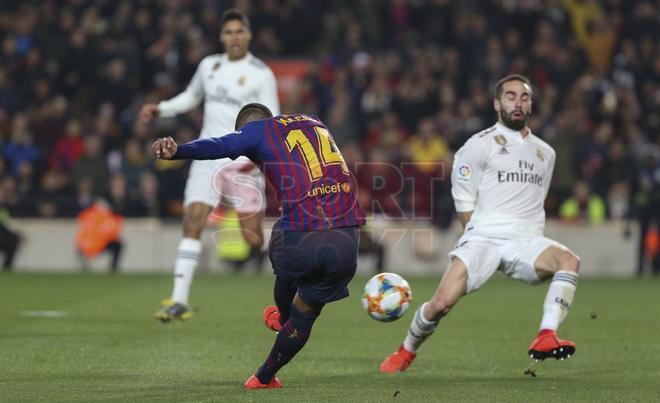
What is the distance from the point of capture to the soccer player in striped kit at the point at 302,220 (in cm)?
796

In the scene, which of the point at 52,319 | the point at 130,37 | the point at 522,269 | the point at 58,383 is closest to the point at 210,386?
the point at 58,383

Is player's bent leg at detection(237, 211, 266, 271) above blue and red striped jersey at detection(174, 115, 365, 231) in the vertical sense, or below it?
below

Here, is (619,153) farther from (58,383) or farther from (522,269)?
(58,383)

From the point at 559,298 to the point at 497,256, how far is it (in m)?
0.61

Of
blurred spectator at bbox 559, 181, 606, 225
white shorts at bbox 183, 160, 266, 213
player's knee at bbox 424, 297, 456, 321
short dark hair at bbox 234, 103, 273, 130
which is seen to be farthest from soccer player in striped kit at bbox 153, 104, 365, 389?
blurred spectator at bbox 559, 181, 606, 225

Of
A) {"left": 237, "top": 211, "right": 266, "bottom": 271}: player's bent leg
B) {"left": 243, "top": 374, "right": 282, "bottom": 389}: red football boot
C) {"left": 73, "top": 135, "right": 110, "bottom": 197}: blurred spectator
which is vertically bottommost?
{"left": 73, "top": 135, "right": 110, "bottom": 197}: blurred spectator

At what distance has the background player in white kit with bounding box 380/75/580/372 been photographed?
30.0 feet

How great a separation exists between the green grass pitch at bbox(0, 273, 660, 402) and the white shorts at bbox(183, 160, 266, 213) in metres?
1.16

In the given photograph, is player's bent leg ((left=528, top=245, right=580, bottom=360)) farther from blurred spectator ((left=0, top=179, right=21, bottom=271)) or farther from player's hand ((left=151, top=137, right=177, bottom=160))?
blurred spectator ((left=0, top=179, right=21, bottom=271))

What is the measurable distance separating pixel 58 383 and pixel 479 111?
14.3 metres

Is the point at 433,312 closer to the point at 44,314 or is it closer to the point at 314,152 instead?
the point at 314,152

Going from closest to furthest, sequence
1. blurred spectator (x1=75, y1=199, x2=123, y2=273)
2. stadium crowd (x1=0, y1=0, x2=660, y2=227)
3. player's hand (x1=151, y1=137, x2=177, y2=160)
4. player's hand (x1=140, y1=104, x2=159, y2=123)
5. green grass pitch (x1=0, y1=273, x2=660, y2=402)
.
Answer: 1. player's hand (x1=151, y1=137, x2=177, y2=160)
2. green grass pitch (x1=0, y1=273, x2=660, y2=402)
3. player's hand (x1=140, y1=104, x2=159, y2=123)
4. blurred spectator (x1=75, y1=199, x2=123, y2=273)
5. stadium crowd (x1=0, y1=0, x2=660, y2=227)

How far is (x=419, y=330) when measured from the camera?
30.2ft

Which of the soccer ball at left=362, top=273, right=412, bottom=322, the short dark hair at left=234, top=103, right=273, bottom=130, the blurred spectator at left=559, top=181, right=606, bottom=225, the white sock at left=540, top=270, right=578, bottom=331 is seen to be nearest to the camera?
the short dark hair at left=234, top=103, right=273, bottom=130
